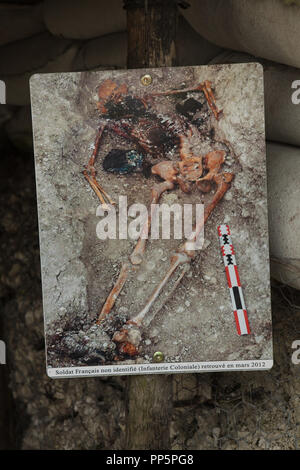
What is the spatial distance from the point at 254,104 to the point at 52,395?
1.11 meters

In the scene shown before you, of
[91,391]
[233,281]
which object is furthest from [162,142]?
[91,391]

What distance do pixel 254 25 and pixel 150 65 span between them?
0.23m

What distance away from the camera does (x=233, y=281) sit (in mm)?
993

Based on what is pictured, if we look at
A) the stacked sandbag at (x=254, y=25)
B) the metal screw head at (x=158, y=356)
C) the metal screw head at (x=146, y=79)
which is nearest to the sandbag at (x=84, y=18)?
the stacked sandbag at (x=254, y=25)

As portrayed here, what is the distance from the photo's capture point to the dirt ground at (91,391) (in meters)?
1.39

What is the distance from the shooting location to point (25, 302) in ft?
6.00

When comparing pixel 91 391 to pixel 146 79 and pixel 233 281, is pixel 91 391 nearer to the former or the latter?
pixel 233 281

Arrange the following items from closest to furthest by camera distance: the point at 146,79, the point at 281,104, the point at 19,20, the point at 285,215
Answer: the point at 146,79 → the point at 285,215 → the point at 281,104 → the point at 19,20

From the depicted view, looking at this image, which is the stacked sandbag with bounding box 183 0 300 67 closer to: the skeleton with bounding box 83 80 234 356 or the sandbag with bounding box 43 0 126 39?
the skeleton with bounding box 83 80 234 356

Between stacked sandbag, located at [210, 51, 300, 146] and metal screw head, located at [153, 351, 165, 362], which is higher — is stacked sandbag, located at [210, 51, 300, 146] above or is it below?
above

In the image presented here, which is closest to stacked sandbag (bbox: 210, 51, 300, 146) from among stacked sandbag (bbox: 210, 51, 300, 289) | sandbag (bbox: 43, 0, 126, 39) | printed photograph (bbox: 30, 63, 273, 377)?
stacked sandbag (bbox: 210, 51, 300, 289)

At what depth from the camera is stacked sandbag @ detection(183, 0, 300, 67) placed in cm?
103

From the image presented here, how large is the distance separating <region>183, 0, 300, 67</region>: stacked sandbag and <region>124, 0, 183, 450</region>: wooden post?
0.50 ft

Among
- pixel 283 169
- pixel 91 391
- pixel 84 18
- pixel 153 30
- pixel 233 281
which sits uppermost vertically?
pixel 84 18
